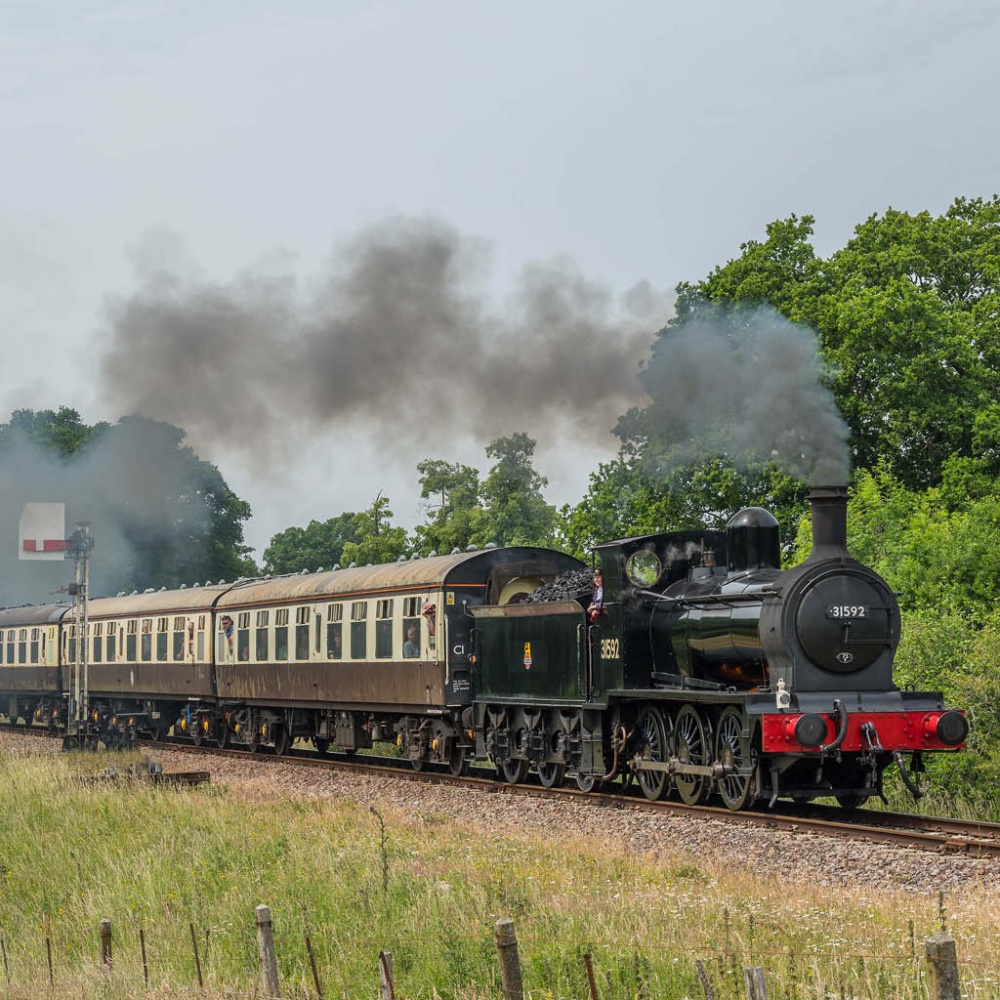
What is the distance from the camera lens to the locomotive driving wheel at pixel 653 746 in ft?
52.5

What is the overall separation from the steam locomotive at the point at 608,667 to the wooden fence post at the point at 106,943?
661 cm

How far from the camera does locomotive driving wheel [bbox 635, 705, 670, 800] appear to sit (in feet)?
52.5

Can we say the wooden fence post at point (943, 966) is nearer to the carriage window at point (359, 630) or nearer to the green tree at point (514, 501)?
the carriage window at point (359, 630)

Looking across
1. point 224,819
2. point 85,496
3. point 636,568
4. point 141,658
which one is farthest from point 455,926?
point 85,496

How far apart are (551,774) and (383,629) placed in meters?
4.55

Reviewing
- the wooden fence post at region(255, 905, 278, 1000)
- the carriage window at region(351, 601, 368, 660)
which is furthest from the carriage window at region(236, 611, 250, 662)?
the wooden fence post at region(255, 905, 278, 1000)

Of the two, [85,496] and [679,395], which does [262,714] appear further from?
[85,496]

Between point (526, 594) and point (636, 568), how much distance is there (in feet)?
15.7

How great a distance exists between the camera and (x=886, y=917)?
865 centimetres

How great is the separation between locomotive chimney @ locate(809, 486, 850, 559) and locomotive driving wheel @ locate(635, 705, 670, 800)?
293 cm

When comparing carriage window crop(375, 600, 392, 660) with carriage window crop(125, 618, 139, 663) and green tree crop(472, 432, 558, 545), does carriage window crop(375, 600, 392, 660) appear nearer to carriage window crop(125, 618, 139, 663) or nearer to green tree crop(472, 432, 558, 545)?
carriage window crop(125, 618, 139, 663)

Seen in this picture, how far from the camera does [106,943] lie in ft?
29.7

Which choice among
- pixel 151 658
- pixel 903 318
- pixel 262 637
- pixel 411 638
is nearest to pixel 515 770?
pixel 411 638

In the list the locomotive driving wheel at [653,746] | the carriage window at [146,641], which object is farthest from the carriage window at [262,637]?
the locomotive driving wheel at [653,746]
